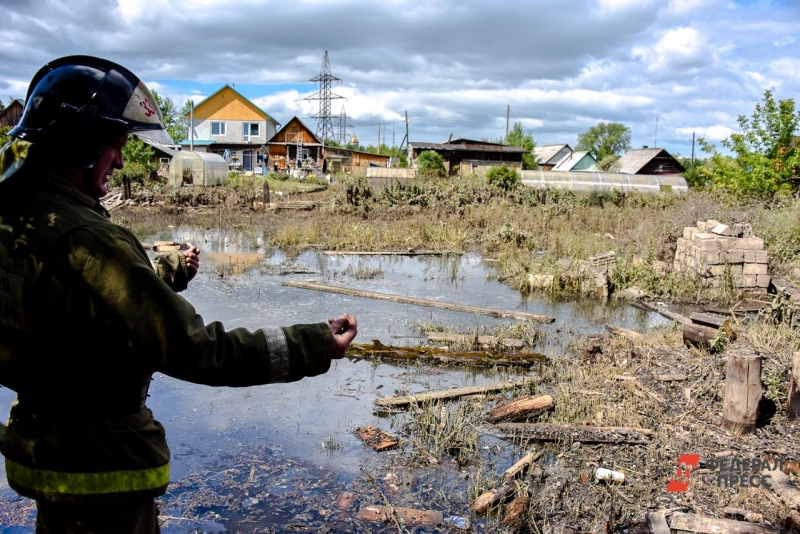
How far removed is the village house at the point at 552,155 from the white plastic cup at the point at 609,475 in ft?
199

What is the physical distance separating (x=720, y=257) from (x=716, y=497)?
28.2ft

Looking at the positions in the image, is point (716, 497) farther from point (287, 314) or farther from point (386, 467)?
point (287, 314)

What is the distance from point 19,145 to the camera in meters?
1.97

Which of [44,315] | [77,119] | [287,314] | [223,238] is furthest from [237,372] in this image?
[223,238]

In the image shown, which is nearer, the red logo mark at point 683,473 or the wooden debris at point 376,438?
the red logo mark at point 683,473

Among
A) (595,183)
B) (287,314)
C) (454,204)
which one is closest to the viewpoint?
(287,314)

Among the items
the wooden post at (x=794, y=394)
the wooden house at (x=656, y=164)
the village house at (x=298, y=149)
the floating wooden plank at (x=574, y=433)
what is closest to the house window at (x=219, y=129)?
the village house at (x=298, y=149)

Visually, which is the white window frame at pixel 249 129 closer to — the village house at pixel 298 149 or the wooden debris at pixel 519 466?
the village house at pixel 298 149

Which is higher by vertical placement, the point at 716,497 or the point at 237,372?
the point at 237,372

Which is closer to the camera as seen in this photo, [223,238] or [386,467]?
[386,467]

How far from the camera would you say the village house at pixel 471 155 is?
4923 cm

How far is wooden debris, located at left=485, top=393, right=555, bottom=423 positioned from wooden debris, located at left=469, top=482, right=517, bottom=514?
1363mm

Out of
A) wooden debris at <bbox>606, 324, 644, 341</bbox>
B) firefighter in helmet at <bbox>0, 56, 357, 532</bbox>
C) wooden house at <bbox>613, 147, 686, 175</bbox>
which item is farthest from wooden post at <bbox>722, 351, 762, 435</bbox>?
wooden house at <bbox>613, 147, 686, 175</bbox>

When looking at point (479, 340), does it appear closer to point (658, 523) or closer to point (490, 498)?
point (490, 498)
